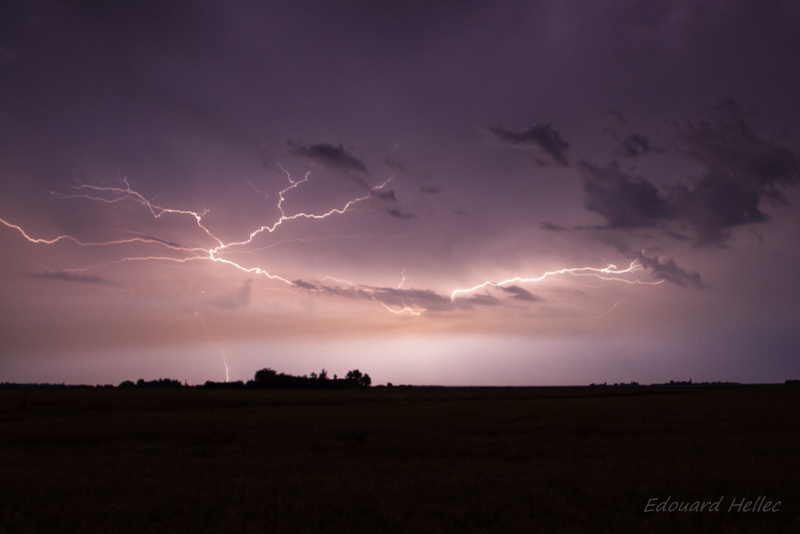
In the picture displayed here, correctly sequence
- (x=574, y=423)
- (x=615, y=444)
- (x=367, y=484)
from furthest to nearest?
(x=574, y=423) → (x=615, y=444) → (x=367, y=484)

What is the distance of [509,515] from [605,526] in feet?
3.81

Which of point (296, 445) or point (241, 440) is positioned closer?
point (296, 445)

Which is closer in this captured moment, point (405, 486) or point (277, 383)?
point (405, 486)

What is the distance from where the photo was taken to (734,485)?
9336mm

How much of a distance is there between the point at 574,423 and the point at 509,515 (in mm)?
19043

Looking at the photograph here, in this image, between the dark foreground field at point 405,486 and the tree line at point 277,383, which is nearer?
the dark foreground field at point 405,486

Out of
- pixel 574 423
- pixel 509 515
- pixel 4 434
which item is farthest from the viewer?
pixel 574 423

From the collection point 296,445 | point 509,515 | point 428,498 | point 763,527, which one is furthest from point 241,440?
point 763,527

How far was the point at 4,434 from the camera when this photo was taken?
20.5 m

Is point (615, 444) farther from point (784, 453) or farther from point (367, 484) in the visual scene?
point (367, 484)

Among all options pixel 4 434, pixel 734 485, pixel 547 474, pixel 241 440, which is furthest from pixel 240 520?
pixel 4 434

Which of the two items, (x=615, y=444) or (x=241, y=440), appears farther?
(x=241, y=440)

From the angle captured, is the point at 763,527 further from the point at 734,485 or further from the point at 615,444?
the point at 615,444

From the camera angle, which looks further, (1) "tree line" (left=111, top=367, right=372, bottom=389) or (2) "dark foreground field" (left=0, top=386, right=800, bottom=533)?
(1) "tree line" (left=111, top=367, right=372, bottom=389)
